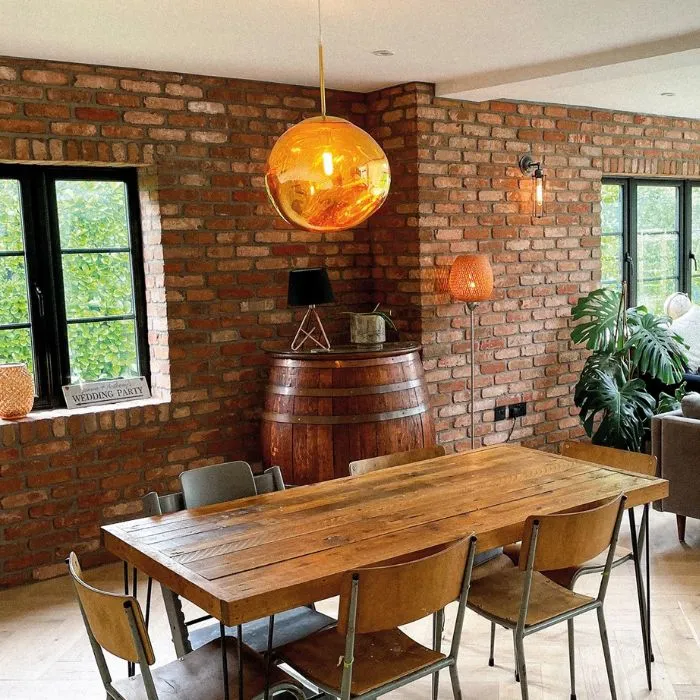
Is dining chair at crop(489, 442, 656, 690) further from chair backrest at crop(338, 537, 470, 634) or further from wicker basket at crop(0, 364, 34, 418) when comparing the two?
wicker basket at crop(0, 364, 34, 418)

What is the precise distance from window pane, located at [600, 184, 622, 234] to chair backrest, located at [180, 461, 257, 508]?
14.0 feet

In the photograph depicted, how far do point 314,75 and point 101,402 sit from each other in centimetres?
201

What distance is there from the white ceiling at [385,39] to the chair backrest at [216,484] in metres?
1.69

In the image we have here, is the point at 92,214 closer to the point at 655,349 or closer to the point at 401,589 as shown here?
the point at 401,589

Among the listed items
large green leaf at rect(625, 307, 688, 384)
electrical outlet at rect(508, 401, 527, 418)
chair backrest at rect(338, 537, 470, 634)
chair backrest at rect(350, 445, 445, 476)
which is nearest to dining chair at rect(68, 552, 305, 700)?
chair backrest at rect(338, 537, 470, 634)

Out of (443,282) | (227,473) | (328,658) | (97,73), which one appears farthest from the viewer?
(443,282)

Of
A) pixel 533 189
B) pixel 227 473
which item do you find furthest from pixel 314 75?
pixel 227 473

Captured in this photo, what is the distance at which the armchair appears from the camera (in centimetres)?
433

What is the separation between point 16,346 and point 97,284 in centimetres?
51

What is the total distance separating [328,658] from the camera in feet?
8.15

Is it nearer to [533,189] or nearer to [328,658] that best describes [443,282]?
[533,189]

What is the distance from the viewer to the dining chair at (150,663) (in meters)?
2.15

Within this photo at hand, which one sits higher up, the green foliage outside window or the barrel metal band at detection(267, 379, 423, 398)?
the green foliage outside window

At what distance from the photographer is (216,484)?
10.5 ft
